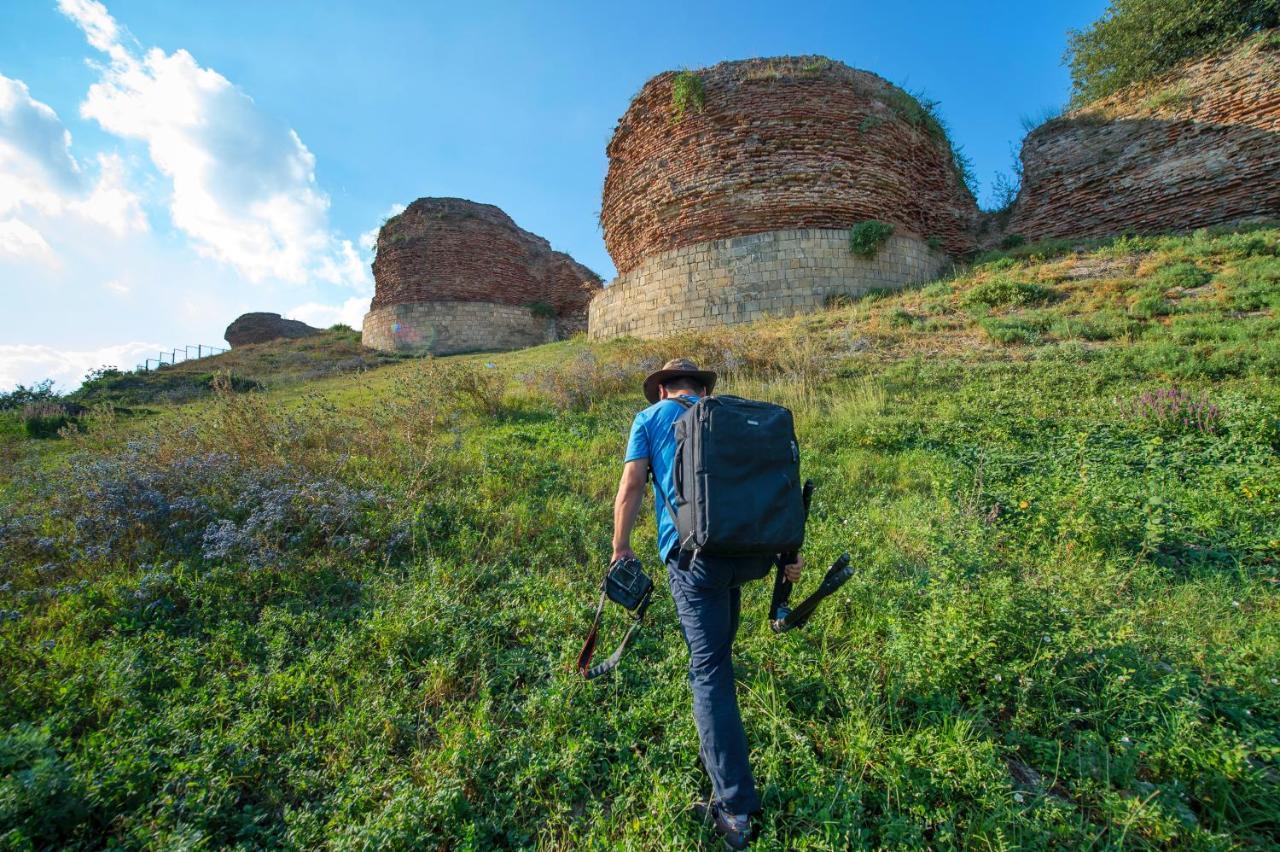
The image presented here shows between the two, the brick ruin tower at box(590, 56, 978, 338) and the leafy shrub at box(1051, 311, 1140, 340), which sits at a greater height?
the brick ruin tower at box(590, 56, 978, 338)

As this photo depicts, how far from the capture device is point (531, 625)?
276 cm

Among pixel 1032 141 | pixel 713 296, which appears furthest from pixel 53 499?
→ pixel 1032 141

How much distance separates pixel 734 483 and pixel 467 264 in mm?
24985

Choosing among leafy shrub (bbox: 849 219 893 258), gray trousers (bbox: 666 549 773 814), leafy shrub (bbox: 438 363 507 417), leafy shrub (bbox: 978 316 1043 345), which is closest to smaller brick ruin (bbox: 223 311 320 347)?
leafy shrub (bbox: 438 363 507 417)

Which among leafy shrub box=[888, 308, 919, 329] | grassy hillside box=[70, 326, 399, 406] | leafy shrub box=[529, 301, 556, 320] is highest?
leafy shrub box=[529, 301, 556, 320]

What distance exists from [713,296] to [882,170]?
5623 millimetres

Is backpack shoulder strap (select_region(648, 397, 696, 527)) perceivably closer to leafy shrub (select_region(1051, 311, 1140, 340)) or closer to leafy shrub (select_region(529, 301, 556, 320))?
leafy shrub (select_region(1051, 311, 1140, 340))

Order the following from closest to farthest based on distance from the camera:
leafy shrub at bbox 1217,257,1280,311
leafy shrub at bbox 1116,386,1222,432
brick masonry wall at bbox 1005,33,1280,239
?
1. leafy shrub at bbox 1116,386,1222,432
2. leafy shrub at bbox 1217,257,1280,311
3. brick masonry wall at bbox 1005,33,1280,239

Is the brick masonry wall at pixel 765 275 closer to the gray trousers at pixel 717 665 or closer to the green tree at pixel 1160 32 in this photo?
the green tree at pixel 1160 32

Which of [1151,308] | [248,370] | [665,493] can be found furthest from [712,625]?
[248,370]

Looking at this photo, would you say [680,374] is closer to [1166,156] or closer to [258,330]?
[1166,156]

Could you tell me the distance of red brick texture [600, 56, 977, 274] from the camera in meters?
12.9

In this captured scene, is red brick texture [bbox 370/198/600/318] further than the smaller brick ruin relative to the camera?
No

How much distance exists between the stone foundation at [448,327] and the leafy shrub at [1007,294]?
1933cm
